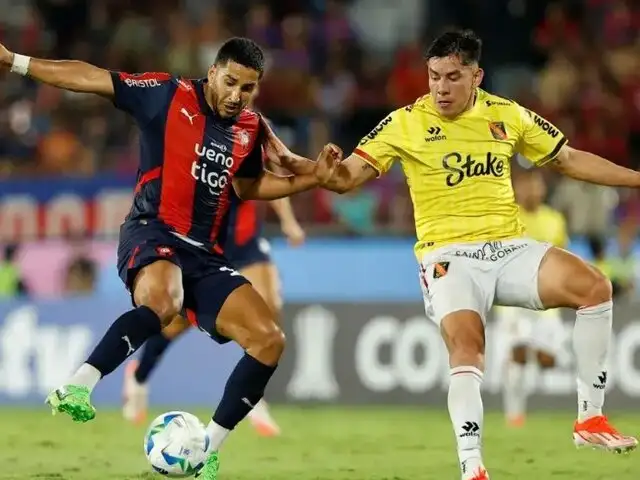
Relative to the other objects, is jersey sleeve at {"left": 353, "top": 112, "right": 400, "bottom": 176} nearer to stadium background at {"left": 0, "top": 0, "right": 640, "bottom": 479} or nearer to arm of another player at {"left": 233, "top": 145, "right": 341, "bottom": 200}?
arm of another player at {"left": 233, "top": 145, "right": 341, "bottom": 200}

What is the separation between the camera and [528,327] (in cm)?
1305

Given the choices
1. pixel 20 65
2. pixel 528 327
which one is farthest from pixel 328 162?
pixel 528 327

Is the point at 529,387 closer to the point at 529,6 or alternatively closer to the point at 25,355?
the point at 25,355

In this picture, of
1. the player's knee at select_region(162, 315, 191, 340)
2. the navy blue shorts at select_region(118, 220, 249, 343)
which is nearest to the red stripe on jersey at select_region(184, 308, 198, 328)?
the navy blue shorts at select_region(118, 220, 249, 343)

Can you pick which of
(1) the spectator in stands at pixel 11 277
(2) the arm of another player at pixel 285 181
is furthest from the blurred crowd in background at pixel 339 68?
(2) the arm of another player at pixel 285 181

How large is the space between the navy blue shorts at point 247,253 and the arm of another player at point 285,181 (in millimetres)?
3096

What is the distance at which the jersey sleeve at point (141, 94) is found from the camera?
805 centimetres

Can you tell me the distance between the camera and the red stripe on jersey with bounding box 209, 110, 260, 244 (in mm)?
8297

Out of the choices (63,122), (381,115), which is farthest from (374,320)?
(63,122)

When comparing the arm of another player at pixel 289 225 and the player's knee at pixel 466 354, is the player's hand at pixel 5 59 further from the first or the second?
the arm of another player at pixel 289 225

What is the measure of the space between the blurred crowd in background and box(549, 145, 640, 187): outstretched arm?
7016 millimetres

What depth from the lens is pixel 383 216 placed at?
51.5 feet

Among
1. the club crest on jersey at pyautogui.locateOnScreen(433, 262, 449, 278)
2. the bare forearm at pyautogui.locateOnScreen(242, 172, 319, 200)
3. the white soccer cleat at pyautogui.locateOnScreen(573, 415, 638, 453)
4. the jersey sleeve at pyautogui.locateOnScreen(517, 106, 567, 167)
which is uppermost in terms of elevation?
the jersey sleeve at pyautogui.locateOnScreen(517, 106, 567, 167)

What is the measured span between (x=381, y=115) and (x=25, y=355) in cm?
596
